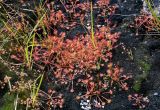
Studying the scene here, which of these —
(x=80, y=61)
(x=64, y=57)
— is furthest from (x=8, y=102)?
(x=80, y=61)

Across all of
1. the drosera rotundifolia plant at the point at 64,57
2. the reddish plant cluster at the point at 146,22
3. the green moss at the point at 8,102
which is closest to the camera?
the green moss at the point at 8,102

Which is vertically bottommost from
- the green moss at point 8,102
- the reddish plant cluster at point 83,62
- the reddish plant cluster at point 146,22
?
the green moss at point 8,102

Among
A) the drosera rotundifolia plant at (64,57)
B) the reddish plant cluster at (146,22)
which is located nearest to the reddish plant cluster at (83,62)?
the drosera rotundifolia plant at (64,57)

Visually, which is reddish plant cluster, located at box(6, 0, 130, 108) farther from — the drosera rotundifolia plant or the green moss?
the green moss

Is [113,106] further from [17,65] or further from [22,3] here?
[22,3]

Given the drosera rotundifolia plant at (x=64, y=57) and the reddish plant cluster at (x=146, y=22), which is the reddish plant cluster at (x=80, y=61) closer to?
the drosera rotundifolia plant at (x=64, y=57)

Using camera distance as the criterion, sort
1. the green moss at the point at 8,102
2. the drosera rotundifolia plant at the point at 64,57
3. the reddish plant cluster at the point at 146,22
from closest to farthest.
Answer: the green moss at the point at 8,102 < the drosera rotundifolia plant at the point at 64,57 < the reddish plant cluster at the point at 146,22

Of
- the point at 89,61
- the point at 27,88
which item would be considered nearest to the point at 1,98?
the point at 27,88

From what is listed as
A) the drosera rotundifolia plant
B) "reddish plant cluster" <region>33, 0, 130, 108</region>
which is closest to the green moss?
the drosera rotundifolia plant

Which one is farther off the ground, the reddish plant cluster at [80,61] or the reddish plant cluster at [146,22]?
the reddish plant cluster at [146,22]
